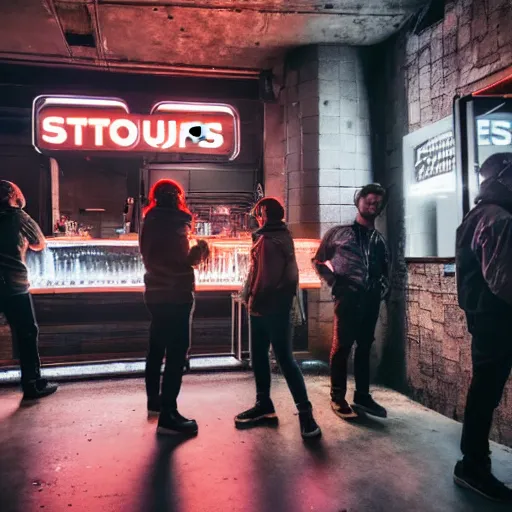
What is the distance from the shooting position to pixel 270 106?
23.2ft

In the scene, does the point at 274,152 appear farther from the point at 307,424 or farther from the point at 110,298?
the point at 307,424

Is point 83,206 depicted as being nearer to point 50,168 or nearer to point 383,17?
point 50,168

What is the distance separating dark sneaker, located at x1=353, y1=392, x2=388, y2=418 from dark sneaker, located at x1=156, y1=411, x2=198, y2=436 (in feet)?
5.71

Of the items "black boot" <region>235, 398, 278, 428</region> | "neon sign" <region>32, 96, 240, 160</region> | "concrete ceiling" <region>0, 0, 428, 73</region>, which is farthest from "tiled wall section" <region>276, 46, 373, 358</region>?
"black boot" <region>235, 398, 278, 428</region>

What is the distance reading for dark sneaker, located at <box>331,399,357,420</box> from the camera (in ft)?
13.4

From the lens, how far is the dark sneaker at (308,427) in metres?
3.62

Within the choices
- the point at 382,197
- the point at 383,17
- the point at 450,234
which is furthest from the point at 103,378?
the point at 383,17

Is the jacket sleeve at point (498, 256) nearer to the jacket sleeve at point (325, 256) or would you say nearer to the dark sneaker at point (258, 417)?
the jacket sleeve at point (325, 256)

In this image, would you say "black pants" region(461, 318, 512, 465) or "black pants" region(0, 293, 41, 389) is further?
"black pants" region(0, 293, 41, 389)

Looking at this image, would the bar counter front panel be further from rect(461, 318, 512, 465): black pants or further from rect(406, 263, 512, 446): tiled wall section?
rect(461, 318, 512, 465): black pants

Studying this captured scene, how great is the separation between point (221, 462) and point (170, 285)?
1.51m

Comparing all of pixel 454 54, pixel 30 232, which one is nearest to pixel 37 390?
pixel 30 232

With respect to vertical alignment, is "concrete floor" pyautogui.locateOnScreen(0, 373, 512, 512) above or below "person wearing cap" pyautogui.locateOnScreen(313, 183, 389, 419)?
below

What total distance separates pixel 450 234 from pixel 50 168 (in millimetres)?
10050
